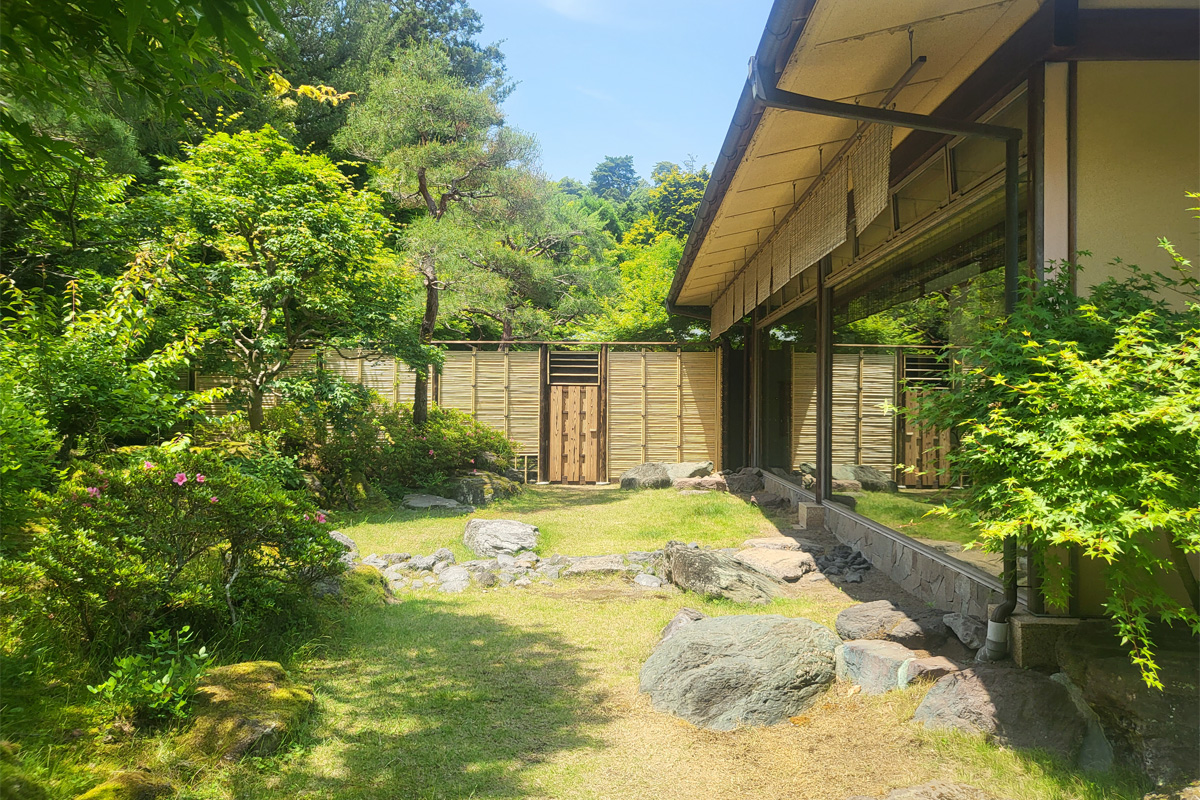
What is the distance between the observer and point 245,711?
2.86m

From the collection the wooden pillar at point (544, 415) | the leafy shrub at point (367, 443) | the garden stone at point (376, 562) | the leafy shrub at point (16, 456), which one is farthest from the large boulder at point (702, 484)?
the leafy shrub at point (16, 456)

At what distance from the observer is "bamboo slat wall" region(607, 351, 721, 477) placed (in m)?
12.5

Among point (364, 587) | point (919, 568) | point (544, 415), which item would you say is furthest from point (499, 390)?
point (919, 568)

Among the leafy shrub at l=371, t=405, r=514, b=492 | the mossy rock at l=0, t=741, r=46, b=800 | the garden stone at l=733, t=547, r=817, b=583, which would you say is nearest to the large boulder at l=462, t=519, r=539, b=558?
the garden stone at l=733, t=547, r=817, b=583

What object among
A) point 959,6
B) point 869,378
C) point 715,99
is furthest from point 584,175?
point 959,6

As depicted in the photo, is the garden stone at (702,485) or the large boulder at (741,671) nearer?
the large boulder at (741,671)

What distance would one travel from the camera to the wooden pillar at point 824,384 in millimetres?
7363

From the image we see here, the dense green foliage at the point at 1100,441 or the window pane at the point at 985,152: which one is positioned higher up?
the window pane at the point at 985,152

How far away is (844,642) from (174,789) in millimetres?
3041

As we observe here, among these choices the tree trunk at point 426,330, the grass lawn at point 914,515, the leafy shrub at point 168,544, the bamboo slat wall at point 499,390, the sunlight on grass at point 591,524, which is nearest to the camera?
the leafy shrub at point 168,544

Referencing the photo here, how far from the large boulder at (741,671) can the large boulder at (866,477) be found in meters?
2.43

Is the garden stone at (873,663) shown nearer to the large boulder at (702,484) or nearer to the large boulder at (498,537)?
the large boulder at (498,537)

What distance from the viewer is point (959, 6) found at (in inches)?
135

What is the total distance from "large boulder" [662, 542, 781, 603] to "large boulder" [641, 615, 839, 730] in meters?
1.24
